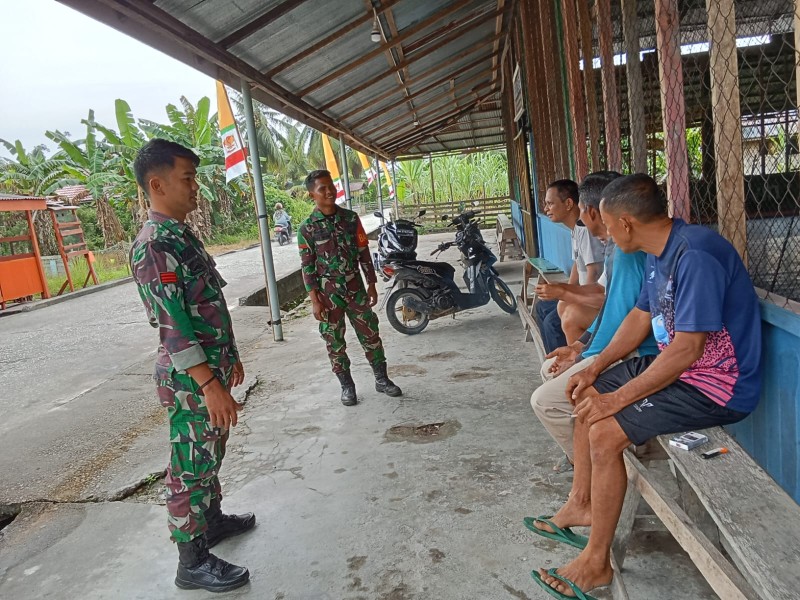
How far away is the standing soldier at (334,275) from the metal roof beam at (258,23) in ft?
4.05

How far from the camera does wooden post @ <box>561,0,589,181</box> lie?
4734 mm

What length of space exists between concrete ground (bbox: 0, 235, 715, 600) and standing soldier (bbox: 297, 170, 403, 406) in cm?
35

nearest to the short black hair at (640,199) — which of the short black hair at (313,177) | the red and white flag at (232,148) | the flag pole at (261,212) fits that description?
the short black hair at (313,177)

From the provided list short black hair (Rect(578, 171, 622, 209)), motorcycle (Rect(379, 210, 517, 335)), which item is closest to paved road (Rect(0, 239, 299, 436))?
motorcycle (Rect(379, 210, 517, 335))

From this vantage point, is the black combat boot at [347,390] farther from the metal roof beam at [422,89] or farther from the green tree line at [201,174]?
the green tree line at [201,174]

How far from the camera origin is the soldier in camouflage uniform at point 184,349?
212 cm

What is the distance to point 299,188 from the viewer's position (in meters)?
32.5

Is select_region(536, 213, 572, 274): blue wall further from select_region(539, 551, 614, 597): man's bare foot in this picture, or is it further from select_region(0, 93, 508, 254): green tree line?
select_region(0, 93, 508, 254): green tree line

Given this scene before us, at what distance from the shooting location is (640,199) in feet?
6.39

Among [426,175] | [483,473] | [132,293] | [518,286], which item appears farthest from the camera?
[426,175]

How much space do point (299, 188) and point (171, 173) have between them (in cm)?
3108

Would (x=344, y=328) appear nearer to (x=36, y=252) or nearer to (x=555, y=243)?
(x=555, y=243)

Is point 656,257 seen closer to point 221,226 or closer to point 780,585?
point 780,585

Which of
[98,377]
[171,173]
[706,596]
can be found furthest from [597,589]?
[98,377]
